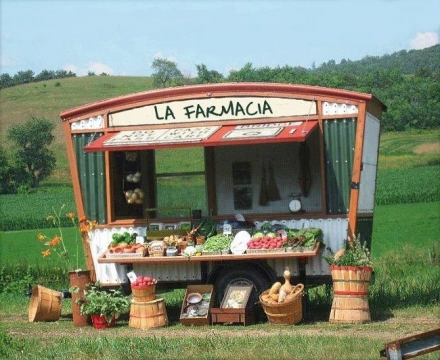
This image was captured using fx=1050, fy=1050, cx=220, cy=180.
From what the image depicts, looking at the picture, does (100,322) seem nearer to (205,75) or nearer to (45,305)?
A: (45,305)

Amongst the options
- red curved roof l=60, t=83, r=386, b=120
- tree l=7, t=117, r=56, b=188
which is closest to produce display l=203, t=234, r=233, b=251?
red curved roof l=60, t=83, r=386, b=120

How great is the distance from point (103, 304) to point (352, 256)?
3717 millimetres

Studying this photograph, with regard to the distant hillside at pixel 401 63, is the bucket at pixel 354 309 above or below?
below

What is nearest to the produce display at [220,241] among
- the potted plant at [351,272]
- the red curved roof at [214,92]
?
the potted plant at [351,272]

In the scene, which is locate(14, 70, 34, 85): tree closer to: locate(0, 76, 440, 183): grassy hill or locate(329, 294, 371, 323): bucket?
locate(0, 76, 440, 183): grassy hill

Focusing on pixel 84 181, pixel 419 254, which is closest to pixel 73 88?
pixel 419 254

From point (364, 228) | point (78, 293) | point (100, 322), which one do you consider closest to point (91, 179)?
point (78, 293)

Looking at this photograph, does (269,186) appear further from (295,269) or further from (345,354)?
(345,354)

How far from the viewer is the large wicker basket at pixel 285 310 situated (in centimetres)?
1473

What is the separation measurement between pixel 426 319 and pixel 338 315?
128 cm

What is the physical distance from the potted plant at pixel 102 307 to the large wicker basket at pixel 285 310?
2.17 meters

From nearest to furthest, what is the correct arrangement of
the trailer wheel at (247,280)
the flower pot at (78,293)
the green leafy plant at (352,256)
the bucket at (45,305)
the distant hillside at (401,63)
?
the green leafy plant at (352,256) → the trailer wheel at (247,280) → the flower pot at (78,293) → the bucket at (45,305) → the distant hillside at (401,63)

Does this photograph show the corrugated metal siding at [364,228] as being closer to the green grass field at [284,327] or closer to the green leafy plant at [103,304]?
the green grass field at [284,327]

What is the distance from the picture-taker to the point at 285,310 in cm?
1477
